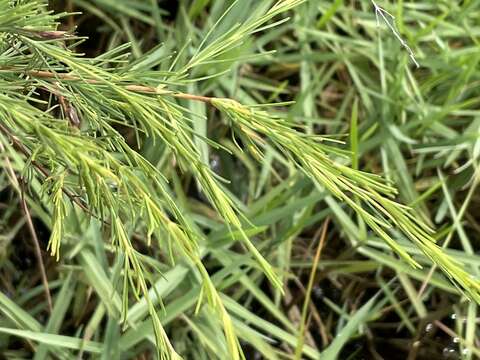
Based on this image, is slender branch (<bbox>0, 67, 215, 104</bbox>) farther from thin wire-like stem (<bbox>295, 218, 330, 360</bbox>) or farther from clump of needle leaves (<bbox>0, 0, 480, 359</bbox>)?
→ thin wire-like stem (<bbox>295, 218, 330, 360</bbox>)

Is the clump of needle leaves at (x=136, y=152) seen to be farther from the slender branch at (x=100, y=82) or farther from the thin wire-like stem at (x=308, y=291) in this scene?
the thin wire-like stem at (x=308, y=291)

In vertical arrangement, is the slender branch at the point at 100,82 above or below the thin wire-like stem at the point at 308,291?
above

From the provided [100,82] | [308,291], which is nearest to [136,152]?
[100,82]

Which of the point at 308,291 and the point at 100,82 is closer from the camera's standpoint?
the point at 100,82

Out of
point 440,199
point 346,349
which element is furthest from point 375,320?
point 440,199

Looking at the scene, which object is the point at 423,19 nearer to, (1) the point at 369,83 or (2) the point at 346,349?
(1) the point at 369,83

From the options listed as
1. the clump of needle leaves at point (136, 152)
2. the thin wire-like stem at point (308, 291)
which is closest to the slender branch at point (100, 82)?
the clump of needle leaves at point (136, 152)

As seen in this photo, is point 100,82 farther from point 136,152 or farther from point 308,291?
point 308,291

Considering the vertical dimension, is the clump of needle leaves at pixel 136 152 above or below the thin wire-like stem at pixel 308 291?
above

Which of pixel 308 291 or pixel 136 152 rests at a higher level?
pixel 136 152

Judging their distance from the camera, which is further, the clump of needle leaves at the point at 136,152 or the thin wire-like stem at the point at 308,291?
the thin wire-like stem at the point at 308,291

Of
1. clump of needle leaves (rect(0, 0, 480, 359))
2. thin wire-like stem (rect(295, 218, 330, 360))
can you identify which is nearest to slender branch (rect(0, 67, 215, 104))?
clump of needle leaves (rect(0, 0, 480, 359))
